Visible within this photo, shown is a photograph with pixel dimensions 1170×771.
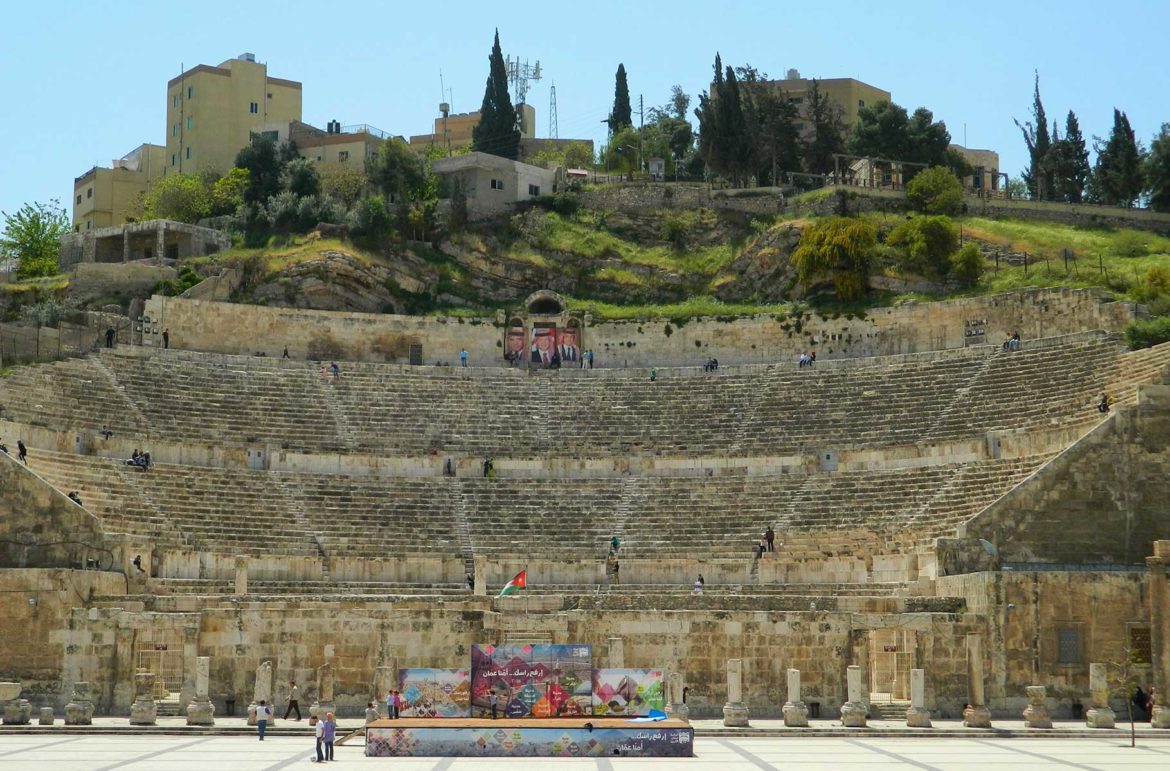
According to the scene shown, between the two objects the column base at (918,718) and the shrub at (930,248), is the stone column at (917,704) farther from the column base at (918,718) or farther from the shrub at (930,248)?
the shrub at (930,248)

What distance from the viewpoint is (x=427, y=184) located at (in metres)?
61.2

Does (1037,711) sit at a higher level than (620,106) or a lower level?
lower

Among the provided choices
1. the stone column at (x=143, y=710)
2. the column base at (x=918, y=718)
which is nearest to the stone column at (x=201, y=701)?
the stone column at (x=143, y=710)

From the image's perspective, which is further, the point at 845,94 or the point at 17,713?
the point at 845,94

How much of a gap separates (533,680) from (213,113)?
167 ft

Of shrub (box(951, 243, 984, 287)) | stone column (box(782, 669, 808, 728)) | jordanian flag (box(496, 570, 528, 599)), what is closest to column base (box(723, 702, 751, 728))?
stone column (box(782, 669, 808, 728))

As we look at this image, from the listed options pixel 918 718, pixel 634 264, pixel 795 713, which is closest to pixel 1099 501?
pixel 918 718

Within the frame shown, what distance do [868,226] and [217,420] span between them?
77.3 feet

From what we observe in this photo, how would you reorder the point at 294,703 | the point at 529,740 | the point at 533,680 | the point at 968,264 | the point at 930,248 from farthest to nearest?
the point at 930,248 → the point at 968,264 → the point at 294,703 → the point at 533,680 → the point at 529,740

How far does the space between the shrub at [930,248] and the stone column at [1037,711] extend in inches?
968

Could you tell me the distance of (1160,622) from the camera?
32.0 m

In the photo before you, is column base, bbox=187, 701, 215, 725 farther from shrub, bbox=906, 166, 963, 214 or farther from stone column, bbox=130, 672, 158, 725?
shrub, bbox=906, 166, 963, 214

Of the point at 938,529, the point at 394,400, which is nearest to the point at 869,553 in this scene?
the point at 938,529

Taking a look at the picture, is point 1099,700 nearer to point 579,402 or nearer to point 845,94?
point 579,402
